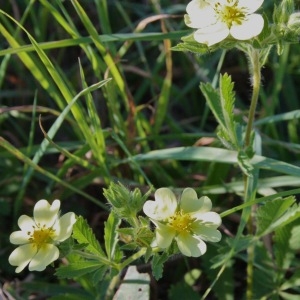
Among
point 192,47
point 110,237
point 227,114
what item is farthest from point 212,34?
point 110,237

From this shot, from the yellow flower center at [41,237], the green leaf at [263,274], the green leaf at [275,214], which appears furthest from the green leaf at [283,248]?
the yellow flower center at [41,237]

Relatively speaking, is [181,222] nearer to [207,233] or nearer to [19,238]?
[207,233]

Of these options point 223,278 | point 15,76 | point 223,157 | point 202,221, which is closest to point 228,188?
point 223,157

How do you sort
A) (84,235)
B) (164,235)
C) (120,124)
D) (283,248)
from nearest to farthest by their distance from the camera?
(164,235) → (84,235) → (283,248) → (120,124)

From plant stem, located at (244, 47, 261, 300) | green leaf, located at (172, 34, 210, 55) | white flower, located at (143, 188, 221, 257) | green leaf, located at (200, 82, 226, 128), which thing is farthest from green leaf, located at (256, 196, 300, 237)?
green leaf, located at (172, 34, 210, 55)

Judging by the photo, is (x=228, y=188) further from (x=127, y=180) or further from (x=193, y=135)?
(x=127, y=180)

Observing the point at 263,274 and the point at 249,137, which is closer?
the point at 249,137

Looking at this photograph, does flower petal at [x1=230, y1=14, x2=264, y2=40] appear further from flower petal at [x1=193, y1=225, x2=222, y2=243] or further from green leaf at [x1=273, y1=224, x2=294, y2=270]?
green leaf at [x1=273, y1=224, x2=294, y2=270]
